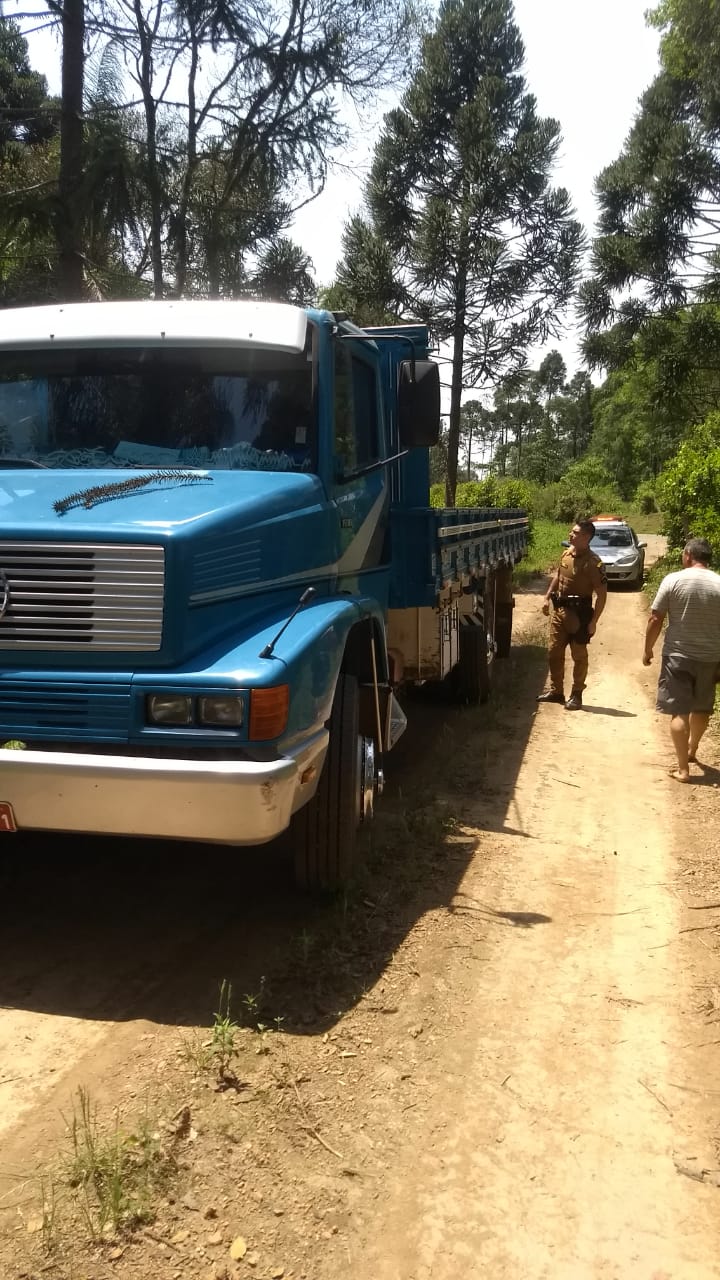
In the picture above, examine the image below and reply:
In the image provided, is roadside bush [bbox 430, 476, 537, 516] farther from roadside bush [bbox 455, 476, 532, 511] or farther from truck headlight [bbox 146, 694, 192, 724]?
truck headlight [bbox 146, 694, 192, 724]

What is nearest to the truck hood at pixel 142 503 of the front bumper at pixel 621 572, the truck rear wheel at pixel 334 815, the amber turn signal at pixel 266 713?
the amber turn signal at pixel 266 713

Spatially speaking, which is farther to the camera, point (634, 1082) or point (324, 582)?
point (324, 582)

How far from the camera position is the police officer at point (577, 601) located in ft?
30.0

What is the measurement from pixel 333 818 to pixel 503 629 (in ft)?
26.2

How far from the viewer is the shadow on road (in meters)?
3.55

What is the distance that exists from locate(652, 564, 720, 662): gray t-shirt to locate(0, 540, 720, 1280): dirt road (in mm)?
1530

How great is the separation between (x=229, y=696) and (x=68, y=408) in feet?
6.33

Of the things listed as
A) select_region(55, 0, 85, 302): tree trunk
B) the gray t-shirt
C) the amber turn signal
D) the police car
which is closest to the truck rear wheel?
the amber turn signal

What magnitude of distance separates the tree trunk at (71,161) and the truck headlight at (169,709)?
857 cm

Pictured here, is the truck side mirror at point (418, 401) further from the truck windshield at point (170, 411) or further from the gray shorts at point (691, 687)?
the gray shorts at point (691, 687)

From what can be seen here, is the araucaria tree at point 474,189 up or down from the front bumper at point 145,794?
up

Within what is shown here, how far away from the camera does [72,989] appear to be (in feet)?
11.7

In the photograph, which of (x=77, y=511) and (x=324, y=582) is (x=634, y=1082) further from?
(x=77, y=511)

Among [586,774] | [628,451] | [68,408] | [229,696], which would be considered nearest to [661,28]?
[586,774]
